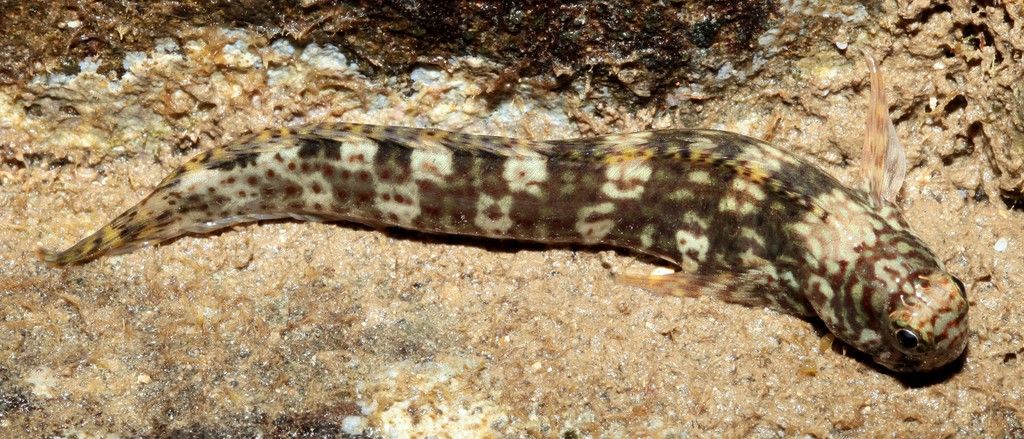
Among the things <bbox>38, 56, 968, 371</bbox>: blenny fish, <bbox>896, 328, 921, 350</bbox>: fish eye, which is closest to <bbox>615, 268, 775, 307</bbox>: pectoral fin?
<bbox>38, 56, 968, 371</bbox>: blenny fish

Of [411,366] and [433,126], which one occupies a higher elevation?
[433,126]

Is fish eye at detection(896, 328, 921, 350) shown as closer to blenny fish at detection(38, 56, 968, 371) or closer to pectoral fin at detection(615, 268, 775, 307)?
blenny fish at detection(38, 56, 968, 371)

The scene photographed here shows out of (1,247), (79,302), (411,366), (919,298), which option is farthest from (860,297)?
(1,247)

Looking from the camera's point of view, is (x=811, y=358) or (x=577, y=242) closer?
(x=811, y=358)

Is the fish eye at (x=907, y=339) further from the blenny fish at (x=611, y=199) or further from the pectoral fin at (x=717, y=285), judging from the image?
the pectoral fin at (x=717, y=285)

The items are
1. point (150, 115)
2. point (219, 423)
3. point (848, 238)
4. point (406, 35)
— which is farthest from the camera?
point (150, 115)

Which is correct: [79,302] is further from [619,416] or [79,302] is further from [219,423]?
[619,416]

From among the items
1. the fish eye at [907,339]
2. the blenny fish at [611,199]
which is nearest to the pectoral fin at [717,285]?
the blenny fish at [611,199]

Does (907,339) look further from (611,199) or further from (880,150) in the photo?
(611,199)
